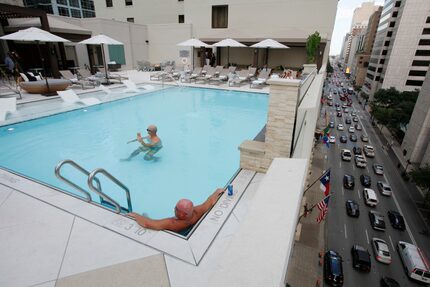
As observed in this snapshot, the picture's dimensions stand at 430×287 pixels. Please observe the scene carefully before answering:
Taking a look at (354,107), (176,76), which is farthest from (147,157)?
(354,107)

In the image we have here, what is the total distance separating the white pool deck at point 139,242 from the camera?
164 cm

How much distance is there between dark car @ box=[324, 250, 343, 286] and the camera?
Result: 15.1 m

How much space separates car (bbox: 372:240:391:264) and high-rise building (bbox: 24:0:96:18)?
69291 mm

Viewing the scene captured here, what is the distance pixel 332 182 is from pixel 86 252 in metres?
30.1

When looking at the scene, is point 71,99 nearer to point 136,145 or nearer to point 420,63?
point 136,145

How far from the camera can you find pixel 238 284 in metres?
1.34

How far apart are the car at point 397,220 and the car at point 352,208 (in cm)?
265

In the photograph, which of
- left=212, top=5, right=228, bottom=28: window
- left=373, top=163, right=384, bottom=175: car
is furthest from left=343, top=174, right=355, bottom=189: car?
left=212, top=5, right=228, bottom=28: window

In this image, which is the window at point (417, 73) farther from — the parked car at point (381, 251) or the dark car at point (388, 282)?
the dark car at point (388, 282)

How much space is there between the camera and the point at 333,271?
602 inches

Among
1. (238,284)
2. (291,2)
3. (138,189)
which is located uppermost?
(291,2)

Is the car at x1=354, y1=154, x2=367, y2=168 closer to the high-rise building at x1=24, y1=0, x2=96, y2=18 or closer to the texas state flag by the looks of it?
the texas state flag

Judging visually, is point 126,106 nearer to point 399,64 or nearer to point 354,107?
point 399,64

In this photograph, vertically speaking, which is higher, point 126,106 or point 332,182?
point 126,106
